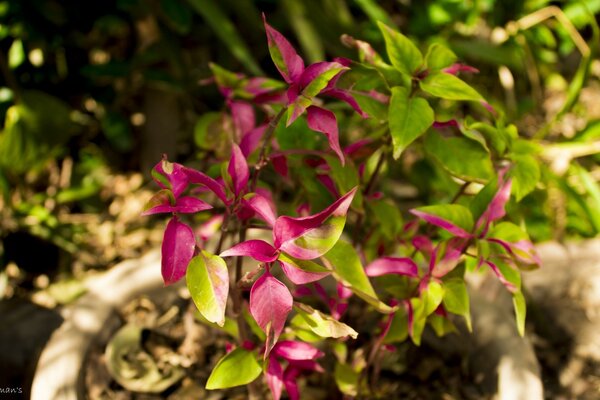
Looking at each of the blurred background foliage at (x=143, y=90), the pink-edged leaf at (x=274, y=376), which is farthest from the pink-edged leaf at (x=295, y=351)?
the blurred background foliage at (x=143, y=90)

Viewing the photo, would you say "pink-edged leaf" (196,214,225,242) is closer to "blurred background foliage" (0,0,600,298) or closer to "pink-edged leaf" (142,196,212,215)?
"pink-edged leaf" (142,196,212,215)

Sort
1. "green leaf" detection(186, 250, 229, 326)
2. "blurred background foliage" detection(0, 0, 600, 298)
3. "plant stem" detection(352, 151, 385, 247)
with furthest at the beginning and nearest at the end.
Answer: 1. "blurred background foliage" detection(0, 0, 600, 298)
2. "plant stem" detection(352, 151, 385, 247)
3. "green leaf" detection(186, 250, 229, 326)

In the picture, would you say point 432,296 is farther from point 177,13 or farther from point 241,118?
point 177,13

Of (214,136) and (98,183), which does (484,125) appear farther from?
(98,183)

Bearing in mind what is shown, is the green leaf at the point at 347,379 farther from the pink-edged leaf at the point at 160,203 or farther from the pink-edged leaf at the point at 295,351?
the pink-edged leaf at the point at 160,203

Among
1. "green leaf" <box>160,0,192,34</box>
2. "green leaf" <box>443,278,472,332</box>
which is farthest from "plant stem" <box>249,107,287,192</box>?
"green leaf" <box>160,0,192,34</box>

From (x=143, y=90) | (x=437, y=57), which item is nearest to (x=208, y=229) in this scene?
(x=437, y=57)
